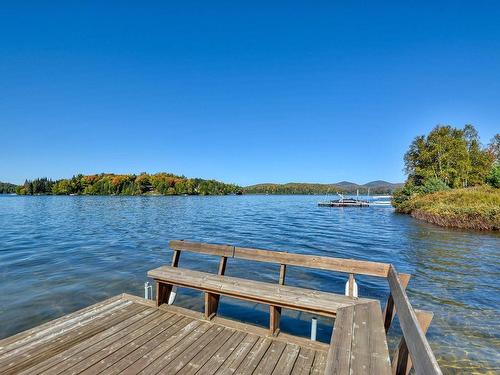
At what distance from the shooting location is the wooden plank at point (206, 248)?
4973 mm

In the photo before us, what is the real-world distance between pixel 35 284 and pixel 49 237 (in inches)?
435

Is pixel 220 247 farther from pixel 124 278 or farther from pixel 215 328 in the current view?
pixel 124 278

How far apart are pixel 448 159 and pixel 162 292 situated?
53992 millimetres

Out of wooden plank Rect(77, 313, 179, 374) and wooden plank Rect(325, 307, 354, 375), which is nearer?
wooden plank Rect(325, 307, 354, 375)

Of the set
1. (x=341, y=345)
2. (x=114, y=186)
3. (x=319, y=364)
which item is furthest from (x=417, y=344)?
(x=114, y=186)

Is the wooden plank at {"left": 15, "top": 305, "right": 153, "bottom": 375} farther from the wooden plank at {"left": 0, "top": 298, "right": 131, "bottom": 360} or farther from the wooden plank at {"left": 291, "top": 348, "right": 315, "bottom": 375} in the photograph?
the wooden plank at {"left": 291, "top": 348, "right": 315, "bottom": 375}

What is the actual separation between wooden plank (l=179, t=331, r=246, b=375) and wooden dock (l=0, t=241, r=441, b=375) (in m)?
0.01

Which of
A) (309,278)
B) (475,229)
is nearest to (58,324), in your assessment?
(309,278)

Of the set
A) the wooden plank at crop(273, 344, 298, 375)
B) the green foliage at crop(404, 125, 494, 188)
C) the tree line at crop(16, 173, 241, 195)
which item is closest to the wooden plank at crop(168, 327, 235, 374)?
the wooden plank at crop(273, 344, 298, 375)

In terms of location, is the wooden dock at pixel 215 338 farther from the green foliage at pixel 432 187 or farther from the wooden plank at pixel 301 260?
the green foliage at pixel 432 187

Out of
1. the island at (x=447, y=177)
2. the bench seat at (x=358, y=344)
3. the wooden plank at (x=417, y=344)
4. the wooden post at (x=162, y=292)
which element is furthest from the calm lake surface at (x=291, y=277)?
the island at (x=447, y=177)

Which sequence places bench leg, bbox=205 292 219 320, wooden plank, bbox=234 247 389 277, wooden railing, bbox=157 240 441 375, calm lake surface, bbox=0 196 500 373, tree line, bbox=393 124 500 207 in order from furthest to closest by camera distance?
tree line, bbox=393 124 500 207 → calm lake surface, bbox=0 196 500 373 → bench leg, bbox=205 292 219 320 → wooden plank, bbox=234 247 389 277 → wooden railing, bbox=157 240 441 375

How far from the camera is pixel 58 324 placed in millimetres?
4297

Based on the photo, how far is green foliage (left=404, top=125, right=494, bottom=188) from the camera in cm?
4694
